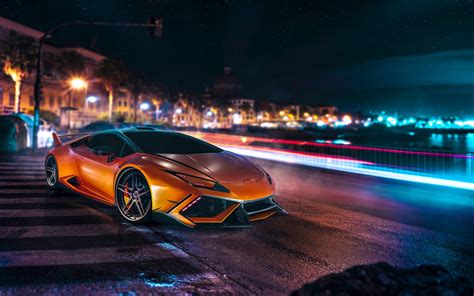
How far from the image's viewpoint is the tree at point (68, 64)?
5899 cm

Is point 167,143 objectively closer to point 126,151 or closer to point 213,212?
point 126,151

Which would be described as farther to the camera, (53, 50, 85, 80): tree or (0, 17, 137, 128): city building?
(53, 50, 85, 80): tree

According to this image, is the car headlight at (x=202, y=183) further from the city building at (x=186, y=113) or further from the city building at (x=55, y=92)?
the city building at (x=186, y=113)

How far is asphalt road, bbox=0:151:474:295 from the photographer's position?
3.75 metres

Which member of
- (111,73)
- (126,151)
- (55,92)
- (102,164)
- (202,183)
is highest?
(111,73)

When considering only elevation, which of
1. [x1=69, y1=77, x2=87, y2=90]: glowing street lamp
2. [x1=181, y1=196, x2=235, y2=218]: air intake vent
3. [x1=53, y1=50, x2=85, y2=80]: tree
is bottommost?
[x1=181, y1=196, x2=235, y2=218]: air intake vent

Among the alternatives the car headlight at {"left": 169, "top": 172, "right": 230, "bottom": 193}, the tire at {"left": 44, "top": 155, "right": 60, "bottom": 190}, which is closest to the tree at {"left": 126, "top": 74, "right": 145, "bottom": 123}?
the tire at {"left": 44, "top": 155, "right": 60, "bottom": 190}

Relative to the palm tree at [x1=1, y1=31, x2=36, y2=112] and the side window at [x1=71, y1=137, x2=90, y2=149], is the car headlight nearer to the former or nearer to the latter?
the side window at [x1=71, y1=137, x2=90, y2=149]

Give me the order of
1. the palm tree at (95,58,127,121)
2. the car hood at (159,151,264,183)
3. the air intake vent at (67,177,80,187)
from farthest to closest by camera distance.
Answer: the palm tree at (95,58,127,121)
the air intake vent at (67,177,80,187)
the car hood at (159,151,264,183)

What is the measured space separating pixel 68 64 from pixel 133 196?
59.7 m

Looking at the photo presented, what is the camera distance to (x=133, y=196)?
568cm

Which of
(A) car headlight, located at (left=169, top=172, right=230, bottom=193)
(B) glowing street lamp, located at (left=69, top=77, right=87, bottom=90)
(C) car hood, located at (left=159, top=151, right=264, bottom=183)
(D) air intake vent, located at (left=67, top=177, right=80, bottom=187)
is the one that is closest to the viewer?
(A) car headlight, located at (left=169, top=172, right=230, bottom=193)

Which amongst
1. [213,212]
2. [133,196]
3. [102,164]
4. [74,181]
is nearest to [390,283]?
[213,212]

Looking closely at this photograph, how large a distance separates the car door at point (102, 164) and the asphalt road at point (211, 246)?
44 cm
